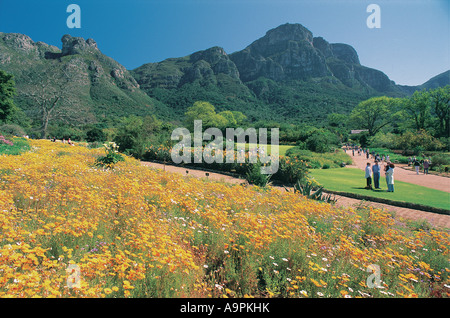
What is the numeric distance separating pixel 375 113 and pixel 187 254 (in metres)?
79.1

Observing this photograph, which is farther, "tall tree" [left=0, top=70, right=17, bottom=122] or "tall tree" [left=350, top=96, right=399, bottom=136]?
"tall tree" [left=350, top=96, right=399, bottom=136]

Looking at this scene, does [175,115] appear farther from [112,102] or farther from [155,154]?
[155,154]

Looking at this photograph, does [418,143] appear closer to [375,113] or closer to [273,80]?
[375,113]

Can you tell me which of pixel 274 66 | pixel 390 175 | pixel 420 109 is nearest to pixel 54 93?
pixel 390 175

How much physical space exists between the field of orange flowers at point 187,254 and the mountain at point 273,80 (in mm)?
85685

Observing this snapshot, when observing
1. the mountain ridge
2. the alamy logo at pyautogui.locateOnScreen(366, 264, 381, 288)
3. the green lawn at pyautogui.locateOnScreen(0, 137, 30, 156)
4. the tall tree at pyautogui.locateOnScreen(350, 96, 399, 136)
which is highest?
the mountain ridge

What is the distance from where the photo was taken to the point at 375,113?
66125 mm

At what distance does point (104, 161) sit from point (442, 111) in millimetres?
61597

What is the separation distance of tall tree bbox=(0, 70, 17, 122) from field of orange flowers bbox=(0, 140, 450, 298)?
2971 centimetres

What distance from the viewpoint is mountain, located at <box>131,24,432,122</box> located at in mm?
102750

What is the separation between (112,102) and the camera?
68875mm

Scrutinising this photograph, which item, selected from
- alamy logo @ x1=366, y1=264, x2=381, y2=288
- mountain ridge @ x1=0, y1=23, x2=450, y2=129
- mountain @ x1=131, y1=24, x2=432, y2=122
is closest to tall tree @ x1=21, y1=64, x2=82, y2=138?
mountain ridge @ x1=0, y1=23, x2=450, y2=129

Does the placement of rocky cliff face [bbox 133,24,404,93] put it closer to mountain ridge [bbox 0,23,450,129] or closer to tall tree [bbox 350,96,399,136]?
mountain ridge [bbox 0,23,450,129]

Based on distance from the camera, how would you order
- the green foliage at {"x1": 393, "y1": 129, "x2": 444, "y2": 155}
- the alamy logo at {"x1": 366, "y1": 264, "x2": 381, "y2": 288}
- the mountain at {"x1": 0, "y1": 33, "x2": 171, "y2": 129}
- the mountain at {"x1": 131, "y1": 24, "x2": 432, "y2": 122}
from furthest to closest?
1. the mountain at {"x1": 131, "y1": 24, "x2": 432, "y2": 122}
2. the green foliage at {"x1": 393, "y1": 129, "x2": 444, "y2": 155}
3. the mountain at {"x1": 0, "y1": 33, "x2": 171, "y2": 129}
4. the alamy logo at {"x1": 366, "y1": 264, "x2": 381, "y2": 288}
